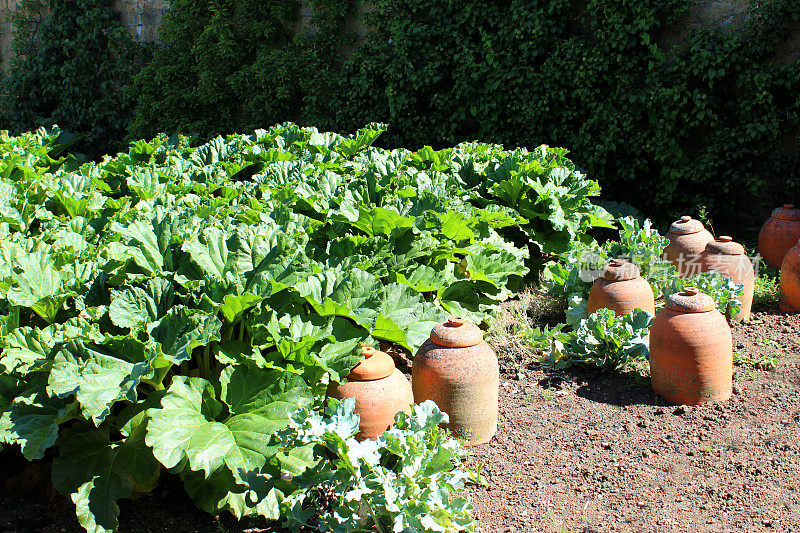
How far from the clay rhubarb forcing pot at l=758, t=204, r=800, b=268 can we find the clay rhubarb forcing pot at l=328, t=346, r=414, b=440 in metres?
4.20

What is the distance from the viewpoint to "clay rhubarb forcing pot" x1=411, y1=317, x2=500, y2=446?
3.34 meters

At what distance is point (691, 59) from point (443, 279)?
4.48m

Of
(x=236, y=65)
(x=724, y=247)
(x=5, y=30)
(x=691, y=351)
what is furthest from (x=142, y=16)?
(x=691, y=351)

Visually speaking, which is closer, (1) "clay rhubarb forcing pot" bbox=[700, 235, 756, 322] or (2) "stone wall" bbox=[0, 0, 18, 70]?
(1) "clay rhubarb forcing pot" bbox=[700, 235, 756, 322]

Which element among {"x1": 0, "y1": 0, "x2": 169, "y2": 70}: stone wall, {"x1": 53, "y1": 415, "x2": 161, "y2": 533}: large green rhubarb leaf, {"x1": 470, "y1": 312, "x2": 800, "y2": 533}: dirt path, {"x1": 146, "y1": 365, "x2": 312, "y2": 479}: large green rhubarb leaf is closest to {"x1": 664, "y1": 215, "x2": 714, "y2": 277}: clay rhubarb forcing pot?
{"x1": 470, "y1": 312, "x2": 800, "y2": 533}: dirt path

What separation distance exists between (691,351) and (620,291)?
2.68 feet

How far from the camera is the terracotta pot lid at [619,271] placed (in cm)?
447

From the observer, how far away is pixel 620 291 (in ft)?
14.6

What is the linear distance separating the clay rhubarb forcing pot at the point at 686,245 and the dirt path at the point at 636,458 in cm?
113

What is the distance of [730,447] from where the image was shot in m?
3.45

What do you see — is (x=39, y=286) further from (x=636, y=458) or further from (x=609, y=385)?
(x=609, y=385)

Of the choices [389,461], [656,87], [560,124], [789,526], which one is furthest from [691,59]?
[389,461]

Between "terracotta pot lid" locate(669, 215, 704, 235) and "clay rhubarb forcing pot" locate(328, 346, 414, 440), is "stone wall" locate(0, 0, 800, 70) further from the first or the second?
"clay rhubarb forcing pot" locate(328, 346, 414, 440)

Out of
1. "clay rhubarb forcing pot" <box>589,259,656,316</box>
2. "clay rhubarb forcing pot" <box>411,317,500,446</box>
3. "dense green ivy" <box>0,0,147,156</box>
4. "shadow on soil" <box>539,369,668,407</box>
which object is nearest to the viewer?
"clay rhubarb forcing pot" <box>411,317,500,446</box>
